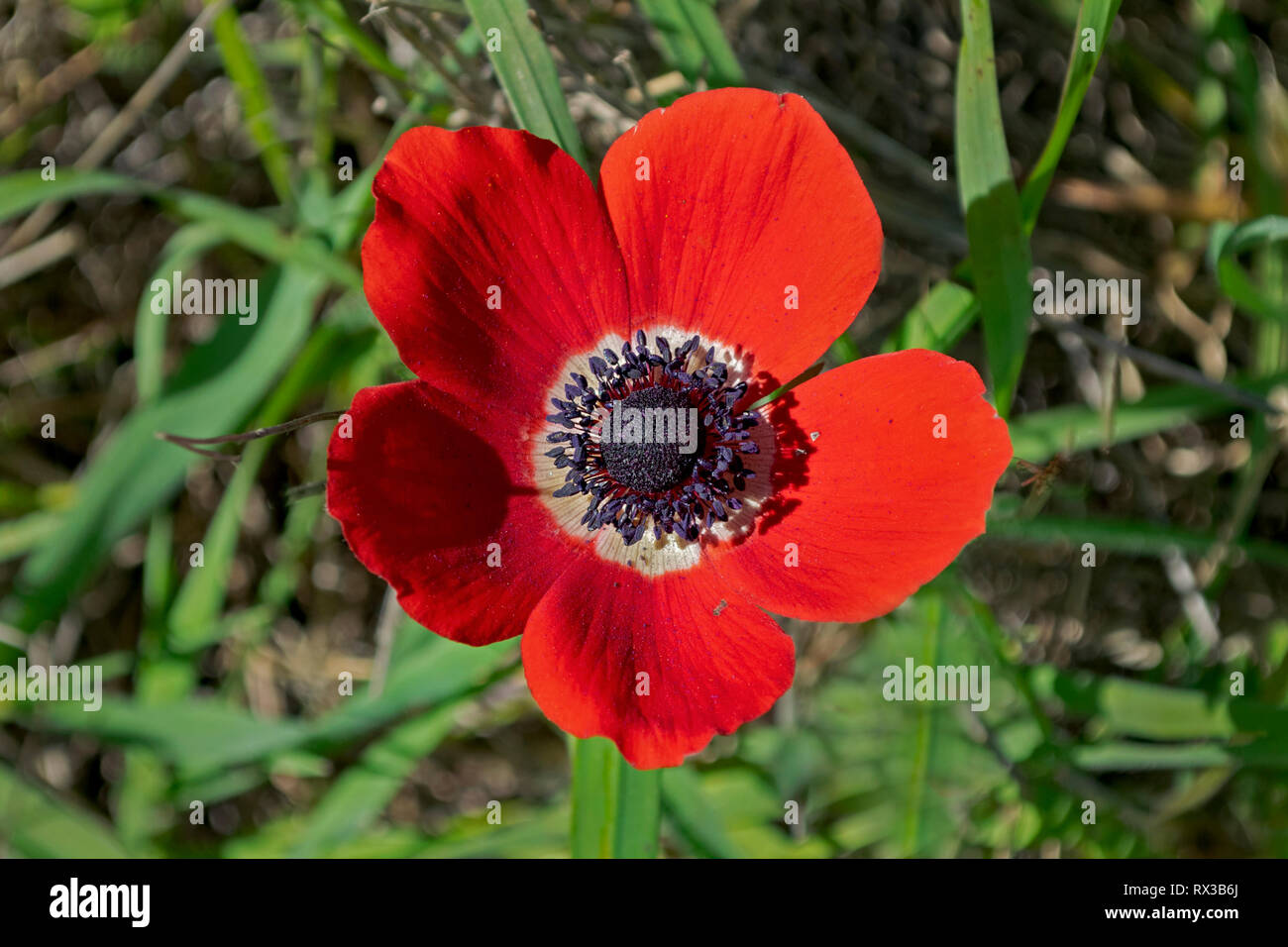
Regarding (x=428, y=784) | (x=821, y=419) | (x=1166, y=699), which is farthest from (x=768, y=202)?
(x=428, y=784)

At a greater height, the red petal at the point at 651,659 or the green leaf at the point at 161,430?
the green leaf at the point at 161,430

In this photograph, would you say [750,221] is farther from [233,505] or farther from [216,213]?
[233,505]

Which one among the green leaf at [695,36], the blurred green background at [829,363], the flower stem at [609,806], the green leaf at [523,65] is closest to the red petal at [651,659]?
the flower stem at [609,806]

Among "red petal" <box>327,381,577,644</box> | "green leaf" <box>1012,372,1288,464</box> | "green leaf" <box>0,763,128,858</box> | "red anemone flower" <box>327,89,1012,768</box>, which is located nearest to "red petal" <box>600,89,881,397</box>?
"red anemone flower" <box>327,89,1012,768</box>

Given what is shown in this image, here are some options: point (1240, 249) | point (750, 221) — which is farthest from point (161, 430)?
point (1240, 249)

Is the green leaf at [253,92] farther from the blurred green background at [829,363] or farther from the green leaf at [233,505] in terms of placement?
the green leaf at [233,505]

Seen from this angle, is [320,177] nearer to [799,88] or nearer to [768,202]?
[799,88]
